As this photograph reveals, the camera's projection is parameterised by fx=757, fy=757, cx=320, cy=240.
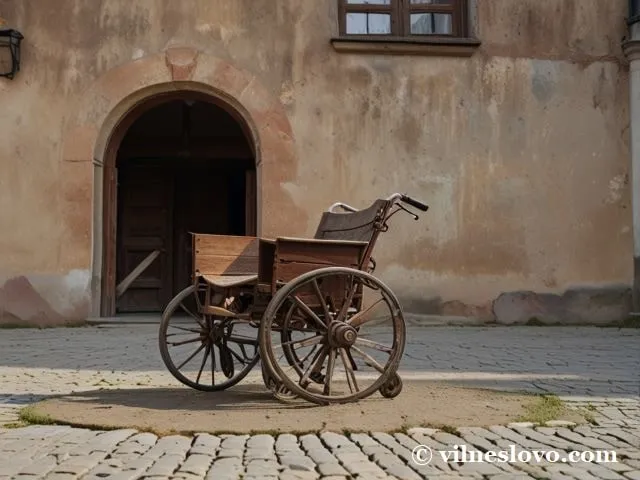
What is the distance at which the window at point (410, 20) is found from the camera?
31.8 ft

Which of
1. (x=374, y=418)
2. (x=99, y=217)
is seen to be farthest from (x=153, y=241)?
(x=374, y=418)

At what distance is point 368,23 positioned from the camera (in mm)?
9883

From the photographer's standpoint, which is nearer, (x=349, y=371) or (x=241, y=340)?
(x=349, y=371)

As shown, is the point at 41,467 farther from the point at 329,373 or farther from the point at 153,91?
the point at 153,91

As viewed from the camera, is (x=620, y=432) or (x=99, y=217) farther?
(x=99, y=217)

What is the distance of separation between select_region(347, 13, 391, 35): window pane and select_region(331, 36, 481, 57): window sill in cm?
38

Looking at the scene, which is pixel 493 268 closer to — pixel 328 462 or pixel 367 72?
pixel 367 72

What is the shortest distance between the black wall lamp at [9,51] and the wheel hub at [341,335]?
6767 millimetres

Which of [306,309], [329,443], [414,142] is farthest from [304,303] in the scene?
[414,142]

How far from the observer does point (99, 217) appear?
9.49 m

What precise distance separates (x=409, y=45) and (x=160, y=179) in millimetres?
5008

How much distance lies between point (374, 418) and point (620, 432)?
1165 mm

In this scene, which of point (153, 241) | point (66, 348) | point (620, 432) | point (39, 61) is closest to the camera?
point (620, 432)

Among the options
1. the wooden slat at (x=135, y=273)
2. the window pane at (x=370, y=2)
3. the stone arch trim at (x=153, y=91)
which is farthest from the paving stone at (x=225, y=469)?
the wooden slat at (x=135, y=273)
